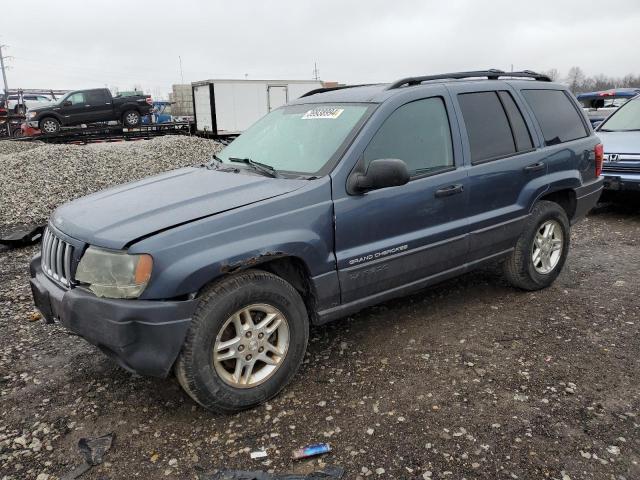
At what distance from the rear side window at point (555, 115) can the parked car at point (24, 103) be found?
2132 cm

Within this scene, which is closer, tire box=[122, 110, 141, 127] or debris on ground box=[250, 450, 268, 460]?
debris on ground box=[250, 450, 268, 460]

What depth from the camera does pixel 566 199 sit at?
497cm

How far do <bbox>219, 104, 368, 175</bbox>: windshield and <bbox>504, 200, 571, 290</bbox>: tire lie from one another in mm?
1952

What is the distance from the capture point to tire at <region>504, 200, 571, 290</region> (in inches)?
179

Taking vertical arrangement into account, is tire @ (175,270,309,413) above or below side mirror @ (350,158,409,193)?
below

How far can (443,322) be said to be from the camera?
429 cm

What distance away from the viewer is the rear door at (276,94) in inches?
952

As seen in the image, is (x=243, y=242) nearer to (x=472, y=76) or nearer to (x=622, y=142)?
(x=472, y=76)

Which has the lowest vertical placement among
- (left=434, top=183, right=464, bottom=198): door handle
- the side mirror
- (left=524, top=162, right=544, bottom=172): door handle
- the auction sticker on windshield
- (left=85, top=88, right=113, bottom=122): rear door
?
(left=434, top=183, right=464, bottom=198): door handle

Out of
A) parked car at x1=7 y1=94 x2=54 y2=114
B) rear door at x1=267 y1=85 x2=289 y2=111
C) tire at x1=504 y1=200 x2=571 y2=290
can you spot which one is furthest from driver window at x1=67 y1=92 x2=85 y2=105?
tire at x1=504 y1=200 x2=571 y2=290

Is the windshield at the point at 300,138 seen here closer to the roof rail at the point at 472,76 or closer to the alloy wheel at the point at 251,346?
the roof rail at the point at 472,76

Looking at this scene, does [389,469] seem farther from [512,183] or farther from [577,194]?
[577,194]

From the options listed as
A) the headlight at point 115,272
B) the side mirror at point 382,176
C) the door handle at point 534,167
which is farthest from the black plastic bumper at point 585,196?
the headlight at point 115,272

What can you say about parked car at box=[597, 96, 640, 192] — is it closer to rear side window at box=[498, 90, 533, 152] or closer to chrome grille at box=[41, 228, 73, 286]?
rear side window at box=[498, 90, 533, 152]
